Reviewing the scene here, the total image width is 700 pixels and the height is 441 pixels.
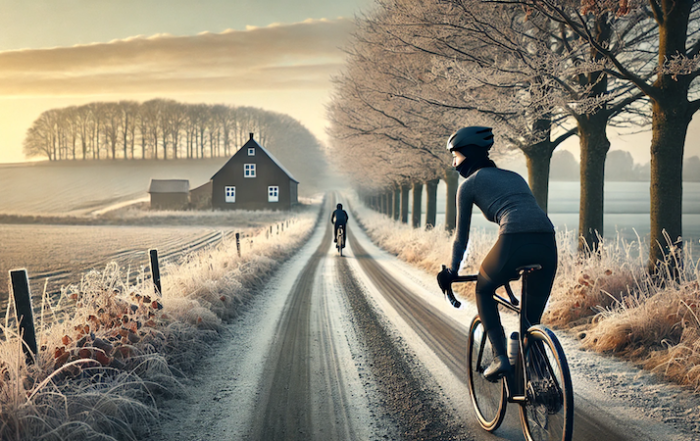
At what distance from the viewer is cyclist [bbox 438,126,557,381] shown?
2.81 metres

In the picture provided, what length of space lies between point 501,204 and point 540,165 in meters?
8.53

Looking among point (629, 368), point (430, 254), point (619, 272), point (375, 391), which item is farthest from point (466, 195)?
point (430, 254)

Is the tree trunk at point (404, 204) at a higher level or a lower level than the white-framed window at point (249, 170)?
→ lower

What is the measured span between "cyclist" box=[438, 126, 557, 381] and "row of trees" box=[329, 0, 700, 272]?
154 inches

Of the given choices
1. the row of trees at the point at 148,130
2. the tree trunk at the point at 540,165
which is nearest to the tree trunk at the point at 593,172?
the tree trunk at the point at 540,165

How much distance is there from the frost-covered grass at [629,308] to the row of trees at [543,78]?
1.48ft

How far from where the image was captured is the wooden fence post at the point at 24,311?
12.8 ft

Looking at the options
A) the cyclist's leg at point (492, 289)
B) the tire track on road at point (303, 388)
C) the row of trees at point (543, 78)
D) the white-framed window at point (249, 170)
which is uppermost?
the white-framed window at point (249, 170)

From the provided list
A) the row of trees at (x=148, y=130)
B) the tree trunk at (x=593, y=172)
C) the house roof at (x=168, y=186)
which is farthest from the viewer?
the row of trees at (x=148, y=130)

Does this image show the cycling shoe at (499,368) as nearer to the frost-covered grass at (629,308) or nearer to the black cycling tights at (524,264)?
the black cycling tights at (524,264)

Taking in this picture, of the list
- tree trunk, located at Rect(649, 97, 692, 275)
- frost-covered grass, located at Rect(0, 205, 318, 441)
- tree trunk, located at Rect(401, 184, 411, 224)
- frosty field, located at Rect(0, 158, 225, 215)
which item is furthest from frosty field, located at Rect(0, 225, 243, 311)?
frosty field, located at Rect(0, 158, 225, 215)

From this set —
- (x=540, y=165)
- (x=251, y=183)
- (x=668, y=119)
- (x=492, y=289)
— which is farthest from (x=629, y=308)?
(x=251, y=183)

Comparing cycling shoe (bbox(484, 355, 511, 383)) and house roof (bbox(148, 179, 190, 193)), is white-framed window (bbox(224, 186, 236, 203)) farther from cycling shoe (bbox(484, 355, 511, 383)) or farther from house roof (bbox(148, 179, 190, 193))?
cycling shoe (bbox(484, 355, 511, 383))

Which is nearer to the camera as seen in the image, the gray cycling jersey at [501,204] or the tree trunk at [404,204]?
the gray cycling jersey at [501,204]
